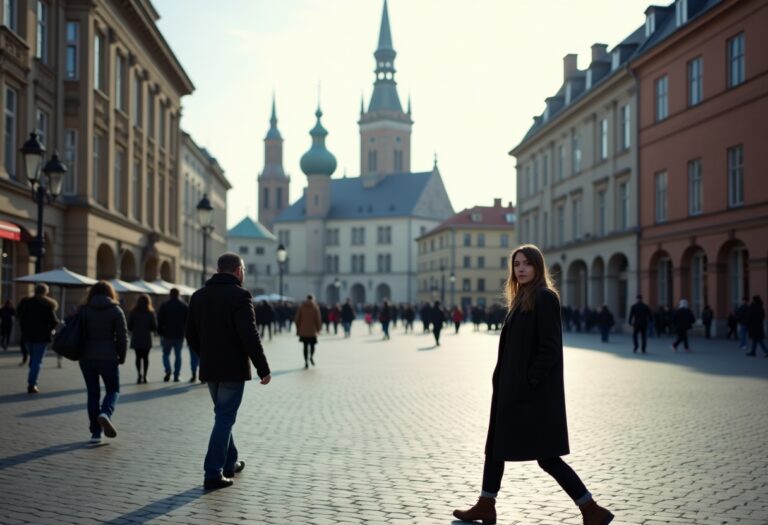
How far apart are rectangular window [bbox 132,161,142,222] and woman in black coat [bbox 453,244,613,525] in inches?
1420

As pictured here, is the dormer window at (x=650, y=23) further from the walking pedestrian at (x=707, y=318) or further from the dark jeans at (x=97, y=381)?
the dark jeans at (x=97, y=381)

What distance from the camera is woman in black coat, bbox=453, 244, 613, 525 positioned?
232 inches

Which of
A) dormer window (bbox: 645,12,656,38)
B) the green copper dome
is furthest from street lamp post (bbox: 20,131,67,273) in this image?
the green copper dome

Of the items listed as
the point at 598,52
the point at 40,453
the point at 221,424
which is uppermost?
the point at 598,52

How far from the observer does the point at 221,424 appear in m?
7.64

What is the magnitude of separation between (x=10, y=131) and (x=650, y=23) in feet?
104

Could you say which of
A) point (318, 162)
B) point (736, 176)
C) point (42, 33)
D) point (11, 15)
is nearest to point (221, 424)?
point (11, 15)

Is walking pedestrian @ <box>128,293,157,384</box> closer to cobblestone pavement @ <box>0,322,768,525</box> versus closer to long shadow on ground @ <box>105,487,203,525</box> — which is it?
cobblestone pavement @ <box>0,322,768,525</box>

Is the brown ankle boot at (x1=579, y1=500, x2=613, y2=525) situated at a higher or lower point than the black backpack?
lower

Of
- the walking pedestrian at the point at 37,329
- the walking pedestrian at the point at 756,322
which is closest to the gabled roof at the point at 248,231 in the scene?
the walking pedestrian at the point at 756,322

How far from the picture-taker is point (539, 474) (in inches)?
328

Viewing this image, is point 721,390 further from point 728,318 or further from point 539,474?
point 728,318

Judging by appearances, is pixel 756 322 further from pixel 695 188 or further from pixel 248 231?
pixel 248 231

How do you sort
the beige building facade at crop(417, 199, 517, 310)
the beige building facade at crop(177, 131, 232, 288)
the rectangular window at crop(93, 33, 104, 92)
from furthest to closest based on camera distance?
the beige building facade at crop(417, 199, 517, 310)
the beige building facade at crop(177, 131, 232, 288)
the rectangular window at crop(93, 33, 104, 92)
